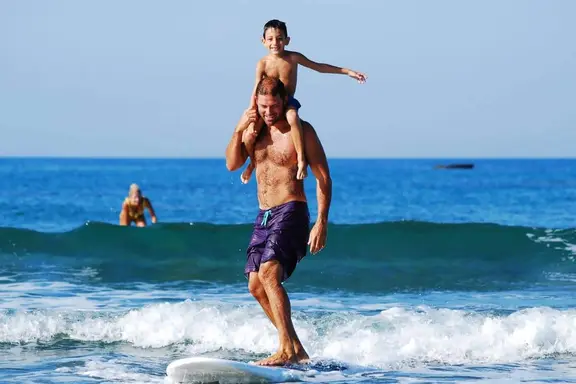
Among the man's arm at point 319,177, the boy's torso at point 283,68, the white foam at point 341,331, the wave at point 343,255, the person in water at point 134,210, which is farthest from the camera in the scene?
the person in water at point 134,210

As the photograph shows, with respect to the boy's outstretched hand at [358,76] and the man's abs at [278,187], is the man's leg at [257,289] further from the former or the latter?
the boy's outstretched hand at [358,76]

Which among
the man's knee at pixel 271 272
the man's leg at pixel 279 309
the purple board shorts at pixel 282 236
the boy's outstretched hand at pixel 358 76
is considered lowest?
the man's leg at pixel 279 309

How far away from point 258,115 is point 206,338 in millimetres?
3326

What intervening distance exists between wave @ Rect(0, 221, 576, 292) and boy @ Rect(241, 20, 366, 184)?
266 inches

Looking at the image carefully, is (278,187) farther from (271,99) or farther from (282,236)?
(271,99)

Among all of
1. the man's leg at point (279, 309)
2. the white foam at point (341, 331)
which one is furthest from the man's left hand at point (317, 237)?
the white foam at point (341, 331)

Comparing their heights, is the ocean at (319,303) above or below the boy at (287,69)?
below

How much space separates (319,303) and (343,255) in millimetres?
5174

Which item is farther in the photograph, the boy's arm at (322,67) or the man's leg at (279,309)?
the boy's arm at (322,67)

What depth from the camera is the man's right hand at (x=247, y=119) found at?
779cm

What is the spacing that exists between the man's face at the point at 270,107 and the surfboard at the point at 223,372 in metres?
1.70

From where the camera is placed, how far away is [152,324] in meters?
10.7

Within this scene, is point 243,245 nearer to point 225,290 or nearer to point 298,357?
point 225,290

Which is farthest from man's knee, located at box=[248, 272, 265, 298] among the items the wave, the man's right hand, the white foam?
the wave
